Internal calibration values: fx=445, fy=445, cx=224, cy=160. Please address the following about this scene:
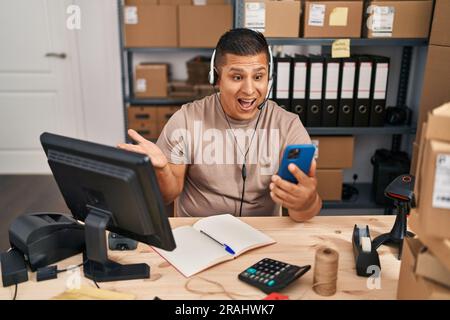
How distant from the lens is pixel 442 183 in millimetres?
810

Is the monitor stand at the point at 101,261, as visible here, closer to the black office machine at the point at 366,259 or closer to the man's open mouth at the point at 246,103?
the black office machine at the point at 366,259

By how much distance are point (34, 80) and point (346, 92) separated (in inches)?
96.8

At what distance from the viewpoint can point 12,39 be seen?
11.5 feet

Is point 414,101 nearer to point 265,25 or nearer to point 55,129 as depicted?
point 265,25

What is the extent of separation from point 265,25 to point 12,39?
84.7 inches

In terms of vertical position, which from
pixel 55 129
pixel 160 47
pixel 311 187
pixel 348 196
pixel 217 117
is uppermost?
pixel 160 47

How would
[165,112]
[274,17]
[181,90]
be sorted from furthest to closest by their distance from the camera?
[181,90] < [165,112] < [274,17]

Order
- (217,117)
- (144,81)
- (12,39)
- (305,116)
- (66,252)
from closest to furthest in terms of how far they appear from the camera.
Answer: (66,252)
(217,117)
(305,116)
(144,81)
(12,39)

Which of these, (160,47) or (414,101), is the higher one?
(160,47)

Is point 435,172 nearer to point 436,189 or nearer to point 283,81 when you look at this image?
point 436,189

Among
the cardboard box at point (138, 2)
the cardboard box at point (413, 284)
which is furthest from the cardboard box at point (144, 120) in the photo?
the cardboard box at point (413, 284)

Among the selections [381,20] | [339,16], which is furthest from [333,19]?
[381,20]

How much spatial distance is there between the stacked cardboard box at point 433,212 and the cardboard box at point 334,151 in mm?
1872
